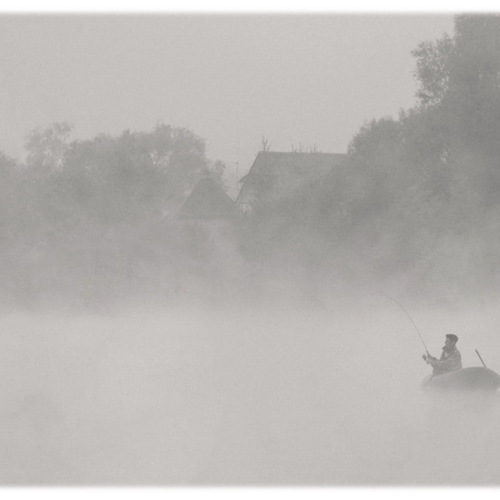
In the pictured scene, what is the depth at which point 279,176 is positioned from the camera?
31875 millimetres

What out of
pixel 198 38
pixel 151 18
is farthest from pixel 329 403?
pixel 151 18

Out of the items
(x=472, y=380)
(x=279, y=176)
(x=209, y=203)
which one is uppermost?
(x=279, y=176)

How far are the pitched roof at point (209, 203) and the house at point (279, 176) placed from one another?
0.42 metres

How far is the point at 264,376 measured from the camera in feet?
86.0

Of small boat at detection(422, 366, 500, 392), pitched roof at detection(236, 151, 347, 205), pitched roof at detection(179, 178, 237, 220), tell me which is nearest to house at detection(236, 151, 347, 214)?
pitched roof at detection(236, 151, 347, 205)

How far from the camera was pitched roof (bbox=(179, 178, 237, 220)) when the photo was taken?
3105cm

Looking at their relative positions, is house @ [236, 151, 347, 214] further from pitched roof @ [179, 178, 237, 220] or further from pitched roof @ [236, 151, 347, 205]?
pitched roof @ [179, 178, 237, 220]

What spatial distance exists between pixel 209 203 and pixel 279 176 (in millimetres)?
2241

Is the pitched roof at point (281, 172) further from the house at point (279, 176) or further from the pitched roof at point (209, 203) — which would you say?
the pitched roof at point (209, 203)

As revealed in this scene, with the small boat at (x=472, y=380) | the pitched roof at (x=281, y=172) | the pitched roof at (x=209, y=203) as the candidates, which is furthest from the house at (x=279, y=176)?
the small boat at (x=472, y=380)

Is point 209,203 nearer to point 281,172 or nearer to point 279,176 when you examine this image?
point 279,176

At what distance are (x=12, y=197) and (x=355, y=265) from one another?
395 inches

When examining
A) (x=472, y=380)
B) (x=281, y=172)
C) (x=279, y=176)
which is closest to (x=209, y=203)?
(x=279, y=176)
